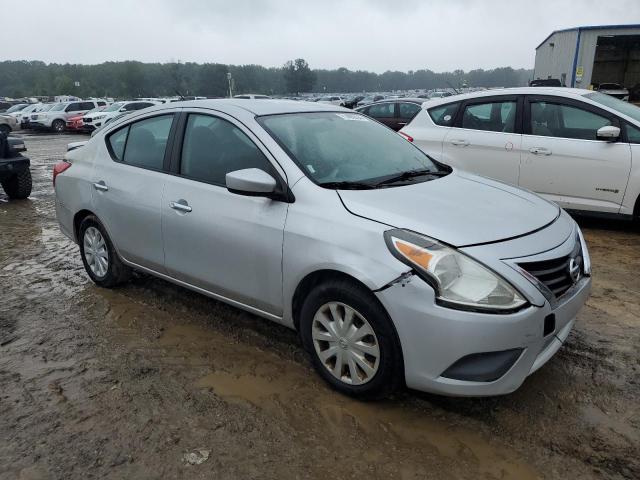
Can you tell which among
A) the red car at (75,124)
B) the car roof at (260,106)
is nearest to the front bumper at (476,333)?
the car roof at (260,106)

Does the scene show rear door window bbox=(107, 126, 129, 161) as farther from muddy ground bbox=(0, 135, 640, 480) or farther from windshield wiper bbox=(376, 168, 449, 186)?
windshield wiper bbox=(376, 168, 449, 186)

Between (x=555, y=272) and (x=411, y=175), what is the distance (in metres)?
1.15

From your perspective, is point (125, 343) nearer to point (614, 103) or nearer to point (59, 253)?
point (59, 253)

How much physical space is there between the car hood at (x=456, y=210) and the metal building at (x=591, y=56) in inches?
1041

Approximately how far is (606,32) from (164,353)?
93.3ft

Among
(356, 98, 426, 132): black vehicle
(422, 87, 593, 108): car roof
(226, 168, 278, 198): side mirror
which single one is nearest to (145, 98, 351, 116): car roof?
(226, 168, 278, 198): side mirror

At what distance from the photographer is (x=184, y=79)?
89.2 meters

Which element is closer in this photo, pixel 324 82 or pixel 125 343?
pixel 125 343

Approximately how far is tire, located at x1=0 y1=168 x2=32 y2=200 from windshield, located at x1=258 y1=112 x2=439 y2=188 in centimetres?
741

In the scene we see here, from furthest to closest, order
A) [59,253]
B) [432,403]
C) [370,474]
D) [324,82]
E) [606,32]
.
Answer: [324,82] < [606,32] < [59,253] < [432,403] < [370,474]

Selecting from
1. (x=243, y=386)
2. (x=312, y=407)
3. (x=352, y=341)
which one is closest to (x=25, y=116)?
(x=243, y=386)

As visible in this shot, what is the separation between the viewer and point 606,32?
2517cm

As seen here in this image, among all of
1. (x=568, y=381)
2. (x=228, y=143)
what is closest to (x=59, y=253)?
(x=228, y=143)

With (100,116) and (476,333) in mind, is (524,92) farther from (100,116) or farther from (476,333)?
(100,116)
